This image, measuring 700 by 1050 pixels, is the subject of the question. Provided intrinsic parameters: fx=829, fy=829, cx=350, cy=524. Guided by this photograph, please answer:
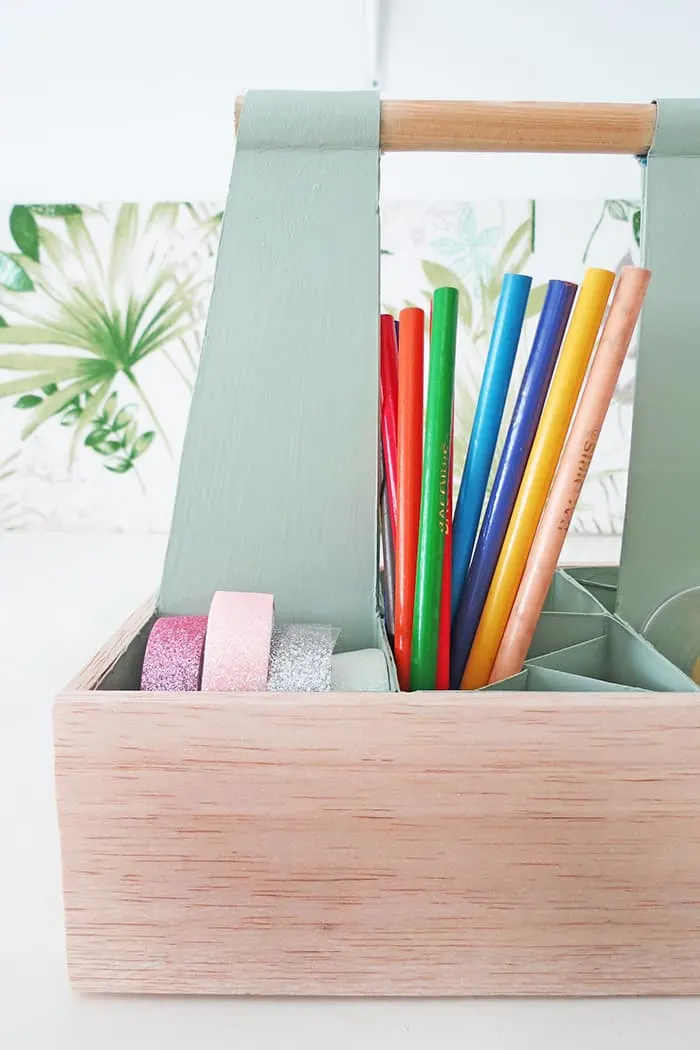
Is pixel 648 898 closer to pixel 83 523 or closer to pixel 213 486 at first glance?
pixel 213 486

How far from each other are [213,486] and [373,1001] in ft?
0.53

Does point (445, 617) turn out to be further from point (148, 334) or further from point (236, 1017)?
point (148, 334)

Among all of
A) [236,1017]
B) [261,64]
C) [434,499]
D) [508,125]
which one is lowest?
[236,1017]

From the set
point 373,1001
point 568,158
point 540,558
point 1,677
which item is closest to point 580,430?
point 540,558

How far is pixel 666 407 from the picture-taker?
299 mm

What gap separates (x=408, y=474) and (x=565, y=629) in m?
0.09

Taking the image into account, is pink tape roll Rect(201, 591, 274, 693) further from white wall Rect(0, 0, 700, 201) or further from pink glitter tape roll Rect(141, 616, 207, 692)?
white wall Rect(0, 0, 700, 201)

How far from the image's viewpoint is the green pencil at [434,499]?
0.86 feet

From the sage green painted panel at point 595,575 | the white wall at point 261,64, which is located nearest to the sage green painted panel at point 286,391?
the sage green painted panel at point 595,575

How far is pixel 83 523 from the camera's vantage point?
3.32 ft

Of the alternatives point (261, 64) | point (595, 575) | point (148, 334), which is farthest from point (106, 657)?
point (148, 334)

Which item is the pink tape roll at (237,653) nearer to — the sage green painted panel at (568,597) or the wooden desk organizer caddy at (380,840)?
the wooden desk organizer caddy at (380,840)

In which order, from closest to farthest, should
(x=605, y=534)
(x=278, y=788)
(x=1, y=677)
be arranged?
(x=278, y=788)
(x=1, y=677)
(x=605, y=534)

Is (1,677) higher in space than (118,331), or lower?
lower
